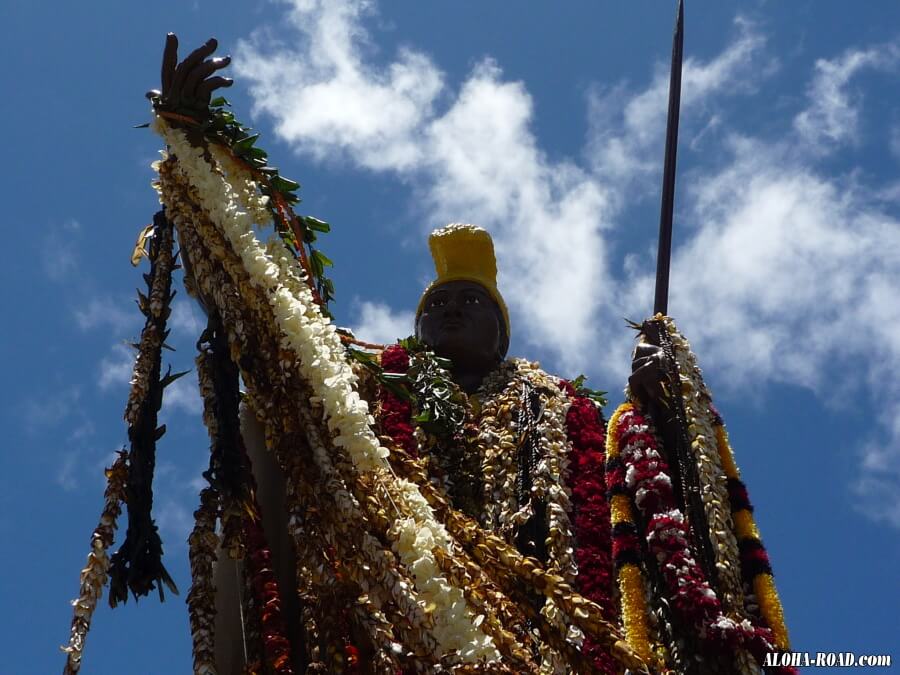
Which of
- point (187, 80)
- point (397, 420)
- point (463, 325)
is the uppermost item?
point (463, 325)

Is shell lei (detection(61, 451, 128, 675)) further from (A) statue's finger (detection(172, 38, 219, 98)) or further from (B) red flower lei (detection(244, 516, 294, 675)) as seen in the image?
(A) statue's finger (detection(172, 38, 219, 98))

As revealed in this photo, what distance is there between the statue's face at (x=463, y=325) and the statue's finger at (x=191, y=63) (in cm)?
246

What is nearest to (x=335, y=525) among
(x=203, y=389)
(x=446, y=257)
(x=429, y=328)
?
(x=203, y=389)

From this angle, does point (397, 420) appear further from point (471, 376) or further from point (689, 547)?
point (689, 547)

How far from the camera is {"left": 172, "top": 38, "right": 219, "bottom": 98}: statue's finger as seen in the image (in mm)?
6227

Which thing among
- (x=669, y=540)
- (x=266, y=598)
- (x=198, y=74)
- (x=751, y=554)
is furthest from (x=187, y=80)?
(x=751, y=554)

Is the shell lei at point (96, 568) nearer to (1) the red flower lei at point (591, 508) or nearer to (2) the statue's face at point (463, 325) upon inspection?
(1) the red flower lei at point (591, 508)

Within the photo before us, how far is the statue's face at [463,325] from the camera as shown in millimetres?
7953

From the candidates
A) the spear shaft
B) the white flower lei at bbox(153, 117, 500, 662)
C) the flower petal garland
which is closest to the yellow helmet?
the flower petal garland

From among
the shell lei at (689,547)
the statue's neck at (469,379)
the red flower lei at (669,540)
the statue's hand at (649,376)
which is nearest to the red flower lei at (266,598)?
the shell lei at (689,547)

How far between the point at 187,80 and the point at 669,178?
9.09 feet

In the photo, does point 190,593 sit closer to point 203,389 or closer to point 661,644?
point 203,389

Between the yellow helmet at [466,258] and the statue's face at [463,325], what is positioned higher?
the yellow helmet at [466,258]

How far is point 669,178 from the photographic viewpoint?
289 inches
